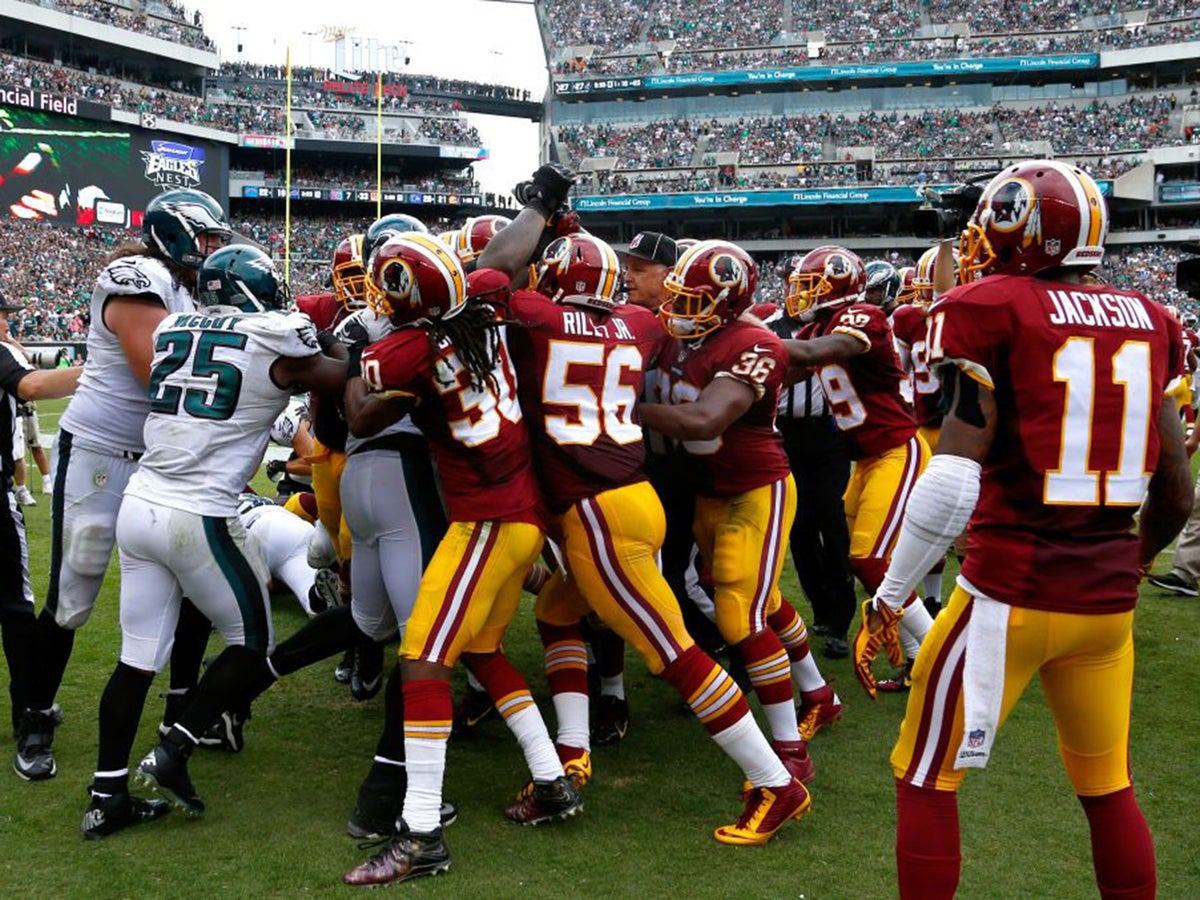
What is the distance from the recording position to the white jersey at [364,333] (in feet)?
13.3

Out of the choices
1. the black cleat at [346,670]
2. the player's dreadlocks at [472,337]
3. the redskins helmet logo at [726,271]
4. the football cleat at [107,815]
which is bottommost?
the black cleat at [346,670]

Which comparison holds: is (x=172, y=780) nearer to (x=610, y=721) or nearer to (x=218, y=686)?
(x=218, y=686)

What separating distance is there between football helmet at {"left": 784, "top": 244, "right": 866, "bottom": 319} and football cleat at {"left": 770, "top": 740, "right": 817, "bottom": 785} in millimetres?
2338

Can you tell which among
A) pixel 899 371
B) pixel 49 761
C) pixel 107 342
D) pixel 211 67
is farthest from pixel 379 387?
pixel 211 67

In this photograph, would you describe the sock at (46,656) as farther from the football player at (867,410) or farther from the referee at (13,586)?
the football player at (867,410)

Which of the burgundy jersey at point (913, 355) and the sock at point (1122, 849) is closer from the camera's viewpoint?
the sock at point (1122, 849)

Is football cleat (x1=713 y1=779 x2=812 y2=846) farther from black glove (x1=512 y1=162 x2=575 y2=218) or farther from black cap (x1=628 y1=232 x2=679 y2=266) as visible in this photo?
black cap (x1=628 y1=232 x2=679 y2=266)

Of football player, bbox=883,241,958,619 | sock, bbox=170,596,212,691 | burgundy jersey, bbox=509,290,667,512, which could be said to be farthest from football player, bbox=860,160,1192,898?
sock, bbox=170,596,212,691

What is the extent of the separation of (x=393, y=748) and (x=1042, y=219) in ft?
8.95

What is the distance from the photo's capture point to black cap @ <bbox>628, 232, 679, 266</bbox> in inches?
207

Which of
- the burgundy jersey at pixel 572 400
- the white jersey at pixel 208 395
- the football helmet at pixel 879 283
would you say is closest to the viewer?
the white jersey at pixel 208 395

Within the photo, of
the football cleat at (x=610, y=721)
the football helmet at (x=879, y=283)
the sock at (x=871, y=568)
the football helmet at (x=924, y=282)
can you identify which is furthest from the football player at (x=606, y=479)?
the football helmet at (x=924, y=282)

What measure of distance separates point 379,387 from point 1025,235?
1.93m

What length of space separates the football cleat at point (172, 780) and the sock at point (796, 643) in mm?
2347
